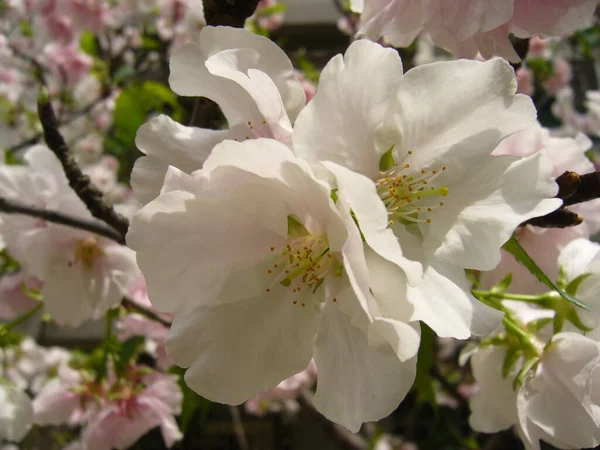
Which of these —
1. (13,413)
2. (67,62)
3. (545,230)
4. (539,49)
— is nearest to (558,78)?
(539,49)

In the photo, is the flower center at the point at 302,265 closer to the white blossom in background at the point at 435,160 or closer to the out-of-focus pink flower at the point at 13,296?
the white blossom in background at the point at 435,160

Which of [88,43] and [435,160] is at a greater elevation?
[435,160]

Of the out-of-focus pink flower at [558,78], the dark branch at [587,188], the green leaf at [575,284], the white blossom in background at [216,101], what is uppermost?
the white blossom in background at [216,101]

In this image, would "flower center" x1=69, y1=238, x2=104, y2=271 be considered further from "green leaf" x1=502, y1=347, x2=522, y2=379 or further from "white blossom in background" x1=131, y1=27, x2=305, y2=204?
"green leaf" x1=502, y1=347, x2=522, y2=379

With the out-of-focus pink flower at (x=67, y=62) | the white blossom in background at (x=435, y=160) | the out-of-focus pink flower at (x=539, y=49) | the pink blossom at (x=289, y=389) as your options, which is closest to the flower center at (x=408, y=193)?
the white blossom in background at (x=435, y=160)

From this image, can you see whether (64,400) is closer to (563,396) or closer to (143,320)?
(143,320)

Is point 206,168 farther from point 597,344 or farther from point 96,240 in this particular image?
point 96,240

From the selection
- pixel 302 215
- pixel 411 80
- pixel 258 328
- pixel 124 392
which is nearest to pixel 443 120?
pixel 411 80
